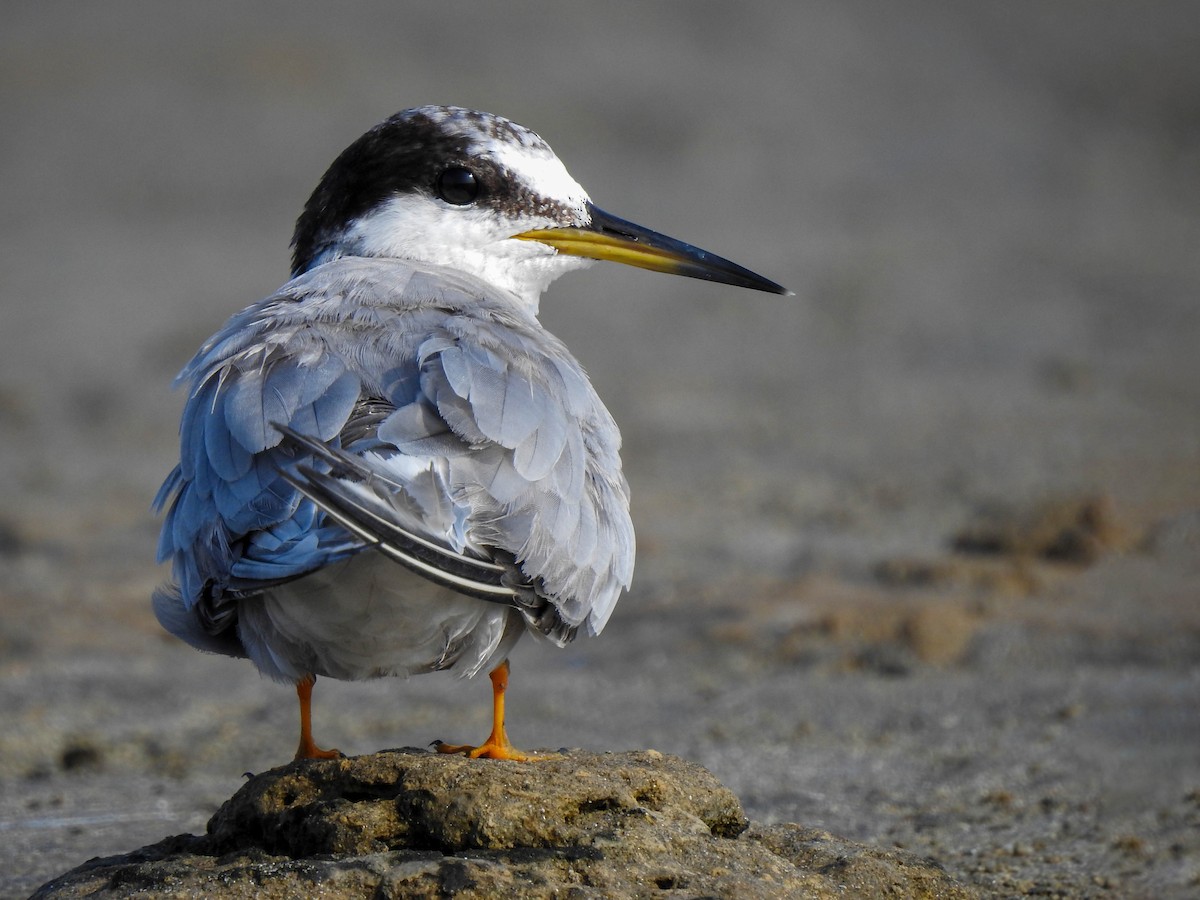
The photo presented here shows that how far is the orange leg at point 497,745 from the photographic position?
3729mm

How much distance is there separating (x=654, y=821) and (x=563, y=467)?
782 mm

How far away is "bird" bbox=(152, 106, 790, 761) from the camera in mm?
3123

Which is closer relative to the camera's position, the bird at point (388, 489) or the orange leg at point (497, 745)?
the bird at point (388, 489)

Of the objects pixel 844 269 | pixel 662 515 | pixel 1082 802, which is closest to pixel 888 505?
pixel 662 515

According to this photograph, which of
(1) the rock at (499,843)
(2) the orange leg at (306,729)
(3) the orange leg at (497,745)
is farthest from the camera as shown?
(2) the orange leg at (306,729)

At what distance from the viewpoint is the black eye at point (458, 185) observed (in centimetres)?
458

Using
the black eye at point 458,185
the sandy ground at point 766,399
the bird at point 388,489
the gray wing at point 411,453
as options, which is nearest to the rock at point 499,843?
the bird at point 388,489

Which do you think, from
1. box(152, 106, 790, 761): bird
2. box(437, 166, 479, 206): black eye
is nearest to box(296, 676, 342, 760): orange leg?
box(152, 106, 790, 761): bird

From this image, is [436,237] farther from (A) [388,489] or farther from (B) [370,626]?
(A) [388,489]

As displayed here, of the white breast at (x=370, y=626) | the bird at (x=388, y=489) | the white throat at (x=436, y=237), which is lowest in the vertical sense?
the white breast at (x=370, y=626)

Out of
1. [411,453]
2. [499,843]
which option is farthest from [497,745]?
[411,453]

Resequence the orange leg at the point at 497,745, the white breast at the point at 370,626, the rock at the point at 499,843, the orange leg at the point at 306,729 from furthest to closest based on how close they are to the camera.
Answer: the orange leg at the point at 306,729
the orange leg at the point at 497,745
the white breast at the point at 370,626
the rock at the point at 499,843

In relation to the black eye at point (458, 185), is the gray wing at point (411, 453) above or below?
below

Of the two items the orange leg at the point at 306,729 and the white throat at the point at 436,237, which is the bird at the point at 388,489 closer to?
the orange leg at the point at 306,729
